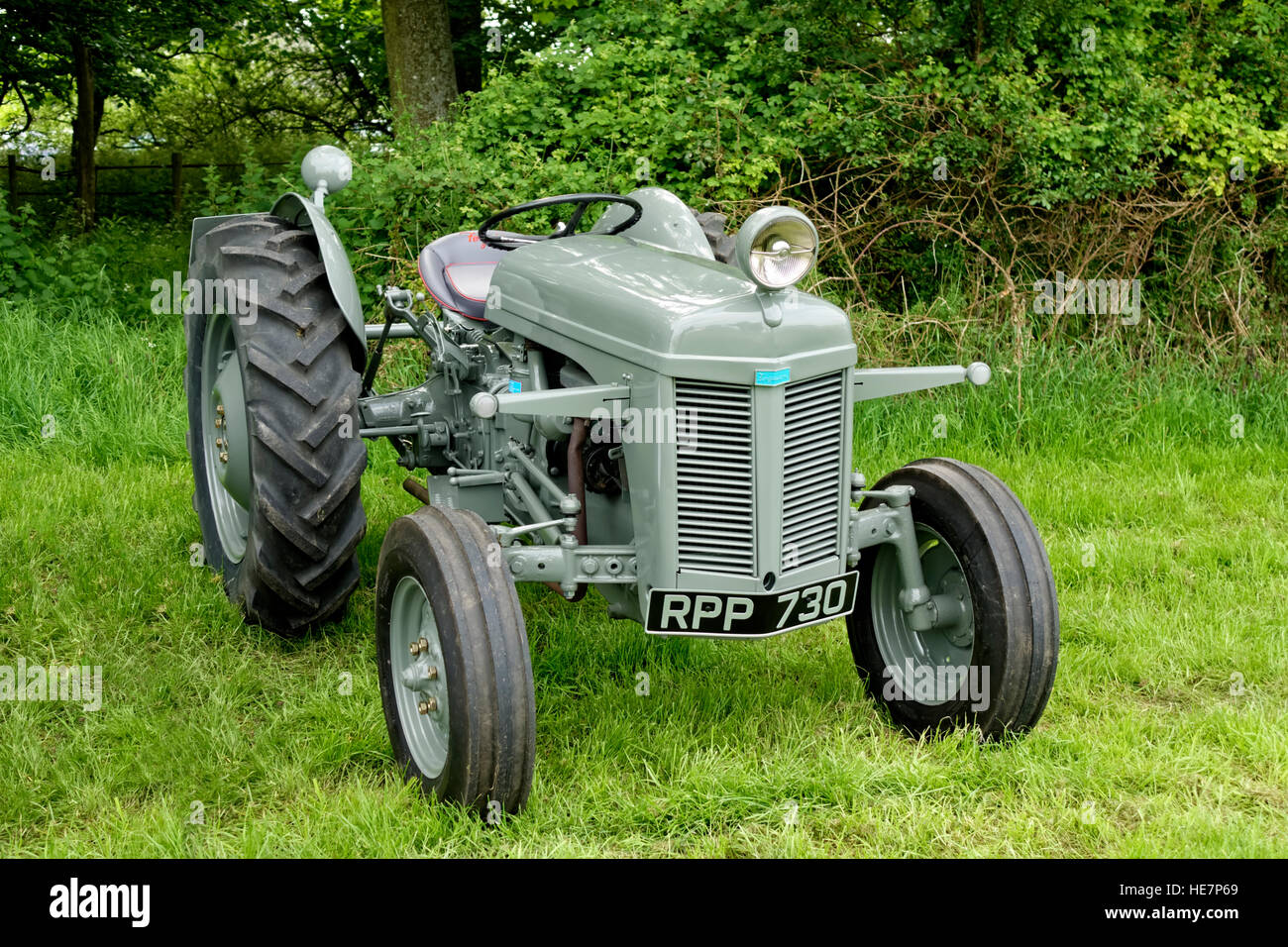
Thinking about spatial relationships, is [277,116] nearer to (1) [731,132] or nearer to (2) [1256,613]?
(1) [731,132]

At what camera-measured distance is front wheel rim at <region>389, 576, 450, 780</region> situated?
10.8 feet

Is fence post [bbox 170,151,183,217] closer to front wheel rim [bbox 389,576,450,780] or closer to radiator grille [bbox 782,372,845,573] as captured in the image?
front wheel rim [bbox 389,576,450,780]

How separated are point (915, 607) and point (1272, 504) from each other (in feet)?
10.2

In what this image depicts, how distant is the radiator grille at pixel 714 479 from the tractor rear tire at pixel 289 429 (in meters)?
1.31

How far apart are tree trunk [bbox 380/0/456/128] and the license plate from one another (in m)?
7.29

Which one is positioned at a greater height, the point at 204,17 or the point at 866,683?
the point at 204,17

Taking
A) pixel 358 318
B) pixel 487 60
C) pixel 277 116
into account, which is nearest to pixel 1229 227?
pixel 358 318

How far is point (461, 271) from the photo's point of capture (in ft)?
15.5

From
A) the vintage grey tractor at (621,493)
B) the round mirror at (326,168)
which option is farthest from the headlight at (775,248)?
the round mirror at (326,168)

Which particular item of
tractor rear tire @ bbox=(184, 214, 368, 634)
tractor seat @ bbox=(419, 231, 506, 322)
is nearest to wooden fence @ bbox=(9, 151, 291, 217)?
tractor seat @ bbox=(419, 231, 506, 322)

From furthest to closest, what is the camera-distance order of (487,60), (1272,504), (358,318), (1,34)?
1. (487,60)
2. (1,34)
3. (1272,504)
4. (358,318)

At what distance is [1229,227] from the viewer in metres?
8.12

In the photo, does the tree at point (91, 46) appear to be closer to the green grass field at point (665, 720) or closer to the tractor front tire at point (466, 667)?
the green grass field at point (665, 720)
